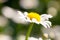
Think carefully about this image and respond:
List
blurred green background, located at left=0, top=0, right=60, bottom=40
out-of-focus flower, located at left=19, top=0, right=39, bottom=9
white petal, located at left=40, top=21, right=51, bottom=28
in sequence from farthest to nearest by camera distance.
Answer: out-of-focus flower, located at left=19, top=0, right=39, bottom=9
blurred green background, located at left=0, top=0, right=60, bottom=40
white petal, located at left=40, top=21, right=51, bottom=28

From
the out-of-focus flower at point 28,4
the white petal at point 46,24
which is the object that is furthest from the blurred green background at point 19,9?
the white petal at point 46,24

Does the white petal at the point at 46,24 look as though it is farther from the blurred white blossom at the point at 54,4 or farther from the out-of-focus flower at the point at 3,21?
the blurred white blossom at the point at 54,4

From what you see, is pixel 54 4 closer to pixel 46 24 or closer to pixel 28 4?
pixel 28 4

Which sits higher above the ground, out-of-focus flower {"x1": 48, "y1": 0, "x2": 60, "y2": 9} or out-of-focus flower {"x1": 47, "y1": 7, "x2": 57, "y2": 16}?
out-of-focus flower {"x1": 48, "y1": 0, "x2": 60, "y2": 9}

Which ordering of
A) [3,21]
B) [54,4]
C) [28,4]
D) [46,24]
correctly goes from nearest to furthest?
[46,24] < [3,21] < [28,4] < [54,4]

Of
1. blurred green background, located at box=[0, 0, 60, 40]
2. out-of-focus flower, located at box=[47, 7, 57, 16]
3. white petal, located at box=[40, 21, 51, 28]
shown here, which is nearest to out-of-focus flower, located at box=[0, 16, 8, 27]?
blurred green background, located at box=[0, 0, 60, 40]

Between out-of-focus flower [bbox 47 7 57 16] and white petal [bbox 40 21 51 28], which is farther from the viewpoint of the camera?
out-of-focus flower [bbox 47 7 57 16]

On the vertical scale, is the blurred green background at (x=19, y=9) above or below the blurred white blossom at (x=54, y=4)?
below

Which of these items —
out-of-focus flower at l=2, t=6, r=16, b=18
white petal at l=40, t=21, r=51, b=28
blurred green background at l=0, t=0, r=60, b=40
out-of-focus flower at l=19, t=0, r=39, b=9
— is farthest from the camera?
out-of-focus flower at l=19, t=0, r=39, b=9

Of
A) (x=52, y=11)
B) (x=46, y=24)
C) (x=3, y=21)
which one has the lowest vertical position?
(x=46, y=24)

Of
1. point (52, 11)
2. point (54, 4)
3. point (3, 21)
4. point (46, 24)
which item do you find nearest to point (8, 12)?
point (3, 21)

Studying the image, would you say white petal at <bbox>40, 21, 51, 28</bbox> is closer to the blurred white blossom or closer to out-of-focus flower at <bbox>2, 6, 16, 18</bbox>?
out-of-focus flower at <bbox>2, 6, 16, 18</bbox>

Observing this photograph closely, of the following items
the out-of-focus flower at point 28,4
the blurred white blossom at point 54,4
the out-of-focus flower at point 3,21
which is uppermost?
the blurred white blossom at point 54,4

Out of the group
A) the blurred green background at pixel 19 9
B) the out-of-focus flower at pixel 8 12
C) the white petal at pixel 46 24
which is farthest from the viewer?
the out-of-focus flower at pixel 8 12
